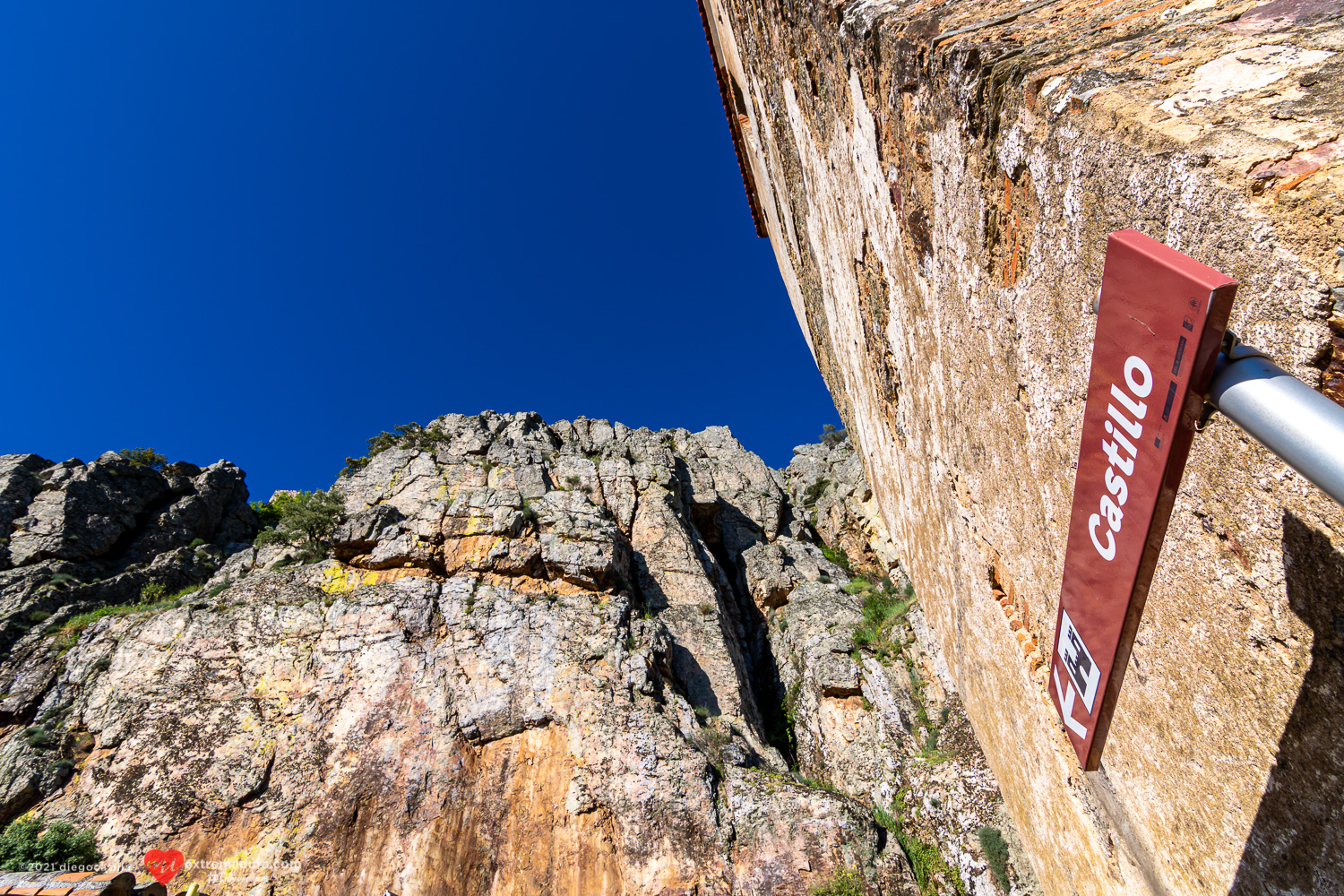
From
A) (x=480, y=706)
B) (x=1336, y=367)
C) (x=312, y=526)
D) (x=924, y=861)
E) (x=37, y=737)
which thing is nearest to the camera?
(x=1336, y=367)

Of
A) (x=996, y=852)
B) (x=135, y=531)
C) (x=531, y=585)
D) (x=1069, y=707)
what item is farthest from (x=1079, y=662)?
(x=135, y=531)

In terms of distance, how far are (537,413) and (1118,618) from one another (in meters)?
22.4

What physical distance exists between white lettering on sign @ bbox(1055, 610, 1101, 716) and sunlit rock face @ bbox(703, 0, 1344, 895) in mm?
205

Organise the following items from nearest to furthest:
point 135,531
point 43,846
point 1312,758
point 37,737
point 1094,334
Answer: point 1312,758, point 1094,334, point 43,846, point 37,737, point 135,531

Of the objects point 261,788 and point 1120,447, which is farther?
point 261,788

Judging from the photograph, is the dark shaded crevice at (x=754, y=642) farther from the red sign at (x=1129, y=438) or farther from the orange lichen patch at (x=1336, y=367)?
the orange lichen patch at (x=1336, y=367)

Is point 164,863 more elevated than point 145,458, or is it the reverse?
point 145,458

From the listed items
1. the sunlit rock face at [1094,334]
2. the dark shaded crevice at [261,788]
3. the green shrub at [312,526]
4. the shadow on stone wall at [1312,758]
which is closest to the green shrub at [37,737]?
the dark shaded crevice at [261,788]

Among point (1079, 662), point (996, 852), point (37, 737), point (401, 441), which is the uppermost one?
point (401, 441)

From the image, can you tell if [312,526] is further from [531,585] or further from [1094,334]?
[1094,334]

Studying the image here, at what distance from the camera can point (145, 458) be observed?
73.3ft

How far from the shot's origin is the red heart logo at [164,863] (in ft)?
30.0

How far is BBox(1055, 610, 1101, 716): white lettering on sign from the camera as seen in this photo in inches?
84.7

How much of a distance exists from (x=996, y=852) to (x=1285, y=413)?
1151 cm
